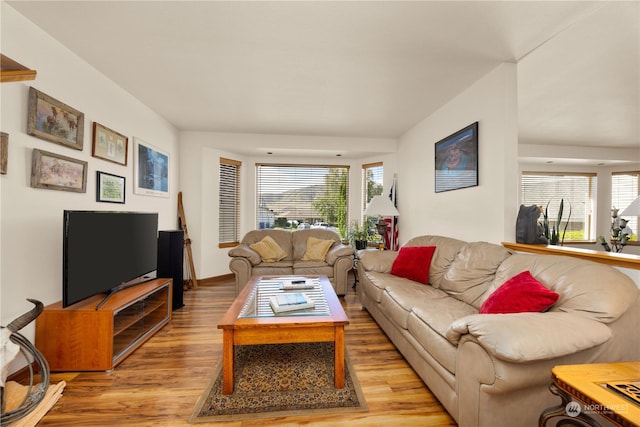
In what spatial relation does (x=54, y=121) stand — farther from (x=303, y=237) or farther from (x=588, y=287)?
(x=588, y=287)

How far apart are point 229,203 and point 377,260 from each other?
3163 mm

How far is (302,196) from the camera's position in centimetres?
562

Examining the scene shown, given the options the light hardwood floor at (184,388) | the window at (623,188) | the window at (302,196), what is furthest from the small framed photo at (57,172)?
the window at (623,188)

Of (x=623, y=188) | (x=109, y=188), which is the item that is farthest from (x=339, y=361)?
(x=623, y=188)

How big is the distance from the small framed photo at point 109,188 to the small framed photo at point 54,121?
16.2 inches

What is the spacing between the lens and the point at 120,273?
2.48 metres

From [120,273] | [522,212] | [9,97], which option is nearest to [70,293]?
[120,273]

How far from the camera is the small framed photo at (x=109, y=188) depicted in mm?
2744

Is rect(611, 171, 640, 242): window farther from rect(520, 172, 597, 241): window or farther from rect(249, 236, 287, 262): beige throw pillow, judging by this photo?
rect(249, 236, 287, 262): beige throw pillow

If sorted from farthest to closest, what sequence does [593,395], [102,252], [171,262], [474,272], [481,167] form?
[171,262] < [481,167] < [474,272] < [102,252] < [593,395]

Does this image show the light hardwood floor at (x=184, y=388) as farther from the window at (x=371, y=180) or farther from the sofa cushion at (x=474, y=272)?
the window at (x=371, y=180)

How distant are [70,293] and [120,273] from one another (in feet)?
1.65

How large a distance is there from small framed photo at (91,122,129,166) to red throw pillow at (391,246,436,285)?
130 inches

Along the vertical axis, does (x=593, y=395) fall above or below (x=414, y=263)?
below
